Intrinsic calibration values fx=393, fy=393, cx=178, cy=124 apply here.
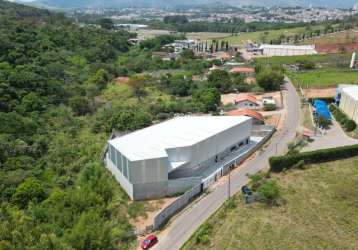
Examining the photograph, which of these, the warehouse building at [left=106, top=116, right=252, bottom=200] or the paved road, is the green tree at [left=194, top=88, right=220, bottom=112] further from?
the warehouse building at [left=106, top=116, right=252, bottom=200]

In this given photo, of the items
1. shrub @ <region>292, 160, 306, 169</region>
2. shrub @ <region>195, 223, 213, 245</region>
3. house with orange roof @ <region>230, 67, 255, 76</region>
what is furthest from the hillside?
house with orange roof @ <region>230, 67, 255, 76</region>

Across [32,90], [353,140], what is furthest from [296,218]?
[32,90]

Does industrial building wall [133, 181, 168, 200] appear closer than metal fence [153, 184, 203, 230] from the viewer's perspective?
No

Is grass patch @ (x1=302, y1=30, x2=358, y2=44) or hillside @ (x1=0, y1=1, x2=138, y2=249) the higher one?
grass patch @ (x1=302, y1=30, x2=358, y2=44)

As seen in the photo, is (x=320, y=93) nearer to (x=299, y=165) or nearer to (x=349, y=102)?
(x=349, y=102)

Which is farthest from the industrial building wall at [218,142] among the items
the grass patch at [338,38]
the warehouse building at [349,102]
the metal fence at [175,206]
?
the grass patch at [338,38]

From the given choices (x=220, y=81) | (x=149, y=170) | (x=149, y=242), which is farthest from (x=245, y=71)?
(x=149, y=242)

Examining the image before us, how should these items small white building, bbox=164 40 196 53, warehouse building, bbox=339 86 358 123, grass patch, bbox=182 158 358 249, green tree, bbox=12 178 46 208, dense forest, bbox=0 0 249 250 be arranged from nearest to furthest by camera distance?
grass patch, bbox=182 158 358 249 < dense forest, bbox=0 0 249 250 < green tree, bbox=12 178 46 208 < warehouse building, bbox=339 86 358 123 < small white building, bbox=164 40 196 53
